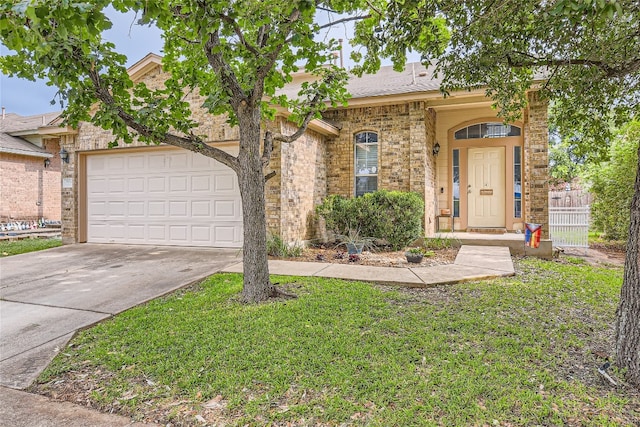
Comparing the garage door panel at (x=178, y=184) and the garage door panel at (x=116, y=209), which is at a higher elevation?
the garage door panel at (x=178, y=184)

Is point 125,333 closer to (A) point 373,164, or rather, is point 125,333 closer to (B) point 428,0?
(B) point 428,0

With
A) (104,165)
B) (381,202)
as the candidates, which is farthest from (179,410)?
(104,165)

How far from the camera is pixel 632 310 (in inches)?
109

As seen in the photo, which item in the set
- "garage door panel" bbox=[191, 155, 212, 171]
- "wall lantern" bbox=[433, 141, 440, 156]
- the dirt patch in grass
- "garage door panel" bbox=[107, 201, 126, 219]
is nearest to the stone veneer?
"wall lantern" bbox=[433, 141, 440, 156]

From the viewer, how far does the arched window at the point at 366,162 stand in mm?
10039

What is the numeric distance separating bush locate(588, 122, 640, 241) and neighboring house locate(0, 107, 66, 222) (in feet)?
57.2

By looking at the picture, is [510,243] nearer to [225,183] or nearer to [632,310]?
[632,310]

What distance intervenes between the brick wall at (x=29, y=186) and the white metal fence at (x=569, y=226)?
1751 cm

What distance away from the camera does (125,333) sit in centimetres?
374

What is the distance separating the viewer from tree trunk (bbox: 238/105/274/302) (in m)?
4.57

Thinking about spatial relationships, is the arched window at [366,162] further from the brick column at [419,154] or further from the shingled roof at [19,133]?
the shingled roof at [19,133]

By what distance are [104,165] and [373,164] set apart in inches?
283

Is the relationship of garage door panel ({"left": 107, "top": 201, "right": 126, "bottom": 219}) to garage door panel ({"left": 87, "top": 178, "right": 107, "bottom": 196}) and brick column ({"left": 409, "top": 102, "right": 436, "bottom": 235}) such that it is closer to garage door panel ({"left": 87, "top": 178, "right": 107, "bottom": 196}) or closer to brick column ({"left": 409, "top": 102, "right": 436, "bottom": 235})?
garage door panel ({"left": 87, "top": 178, "right": 107, "bottom": 196})

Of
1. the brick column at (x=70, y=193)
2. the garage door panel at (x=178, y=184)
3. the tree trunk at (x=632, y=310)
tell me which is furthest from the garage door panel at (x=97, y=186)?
the tree trunk at (x=632, y=310)
